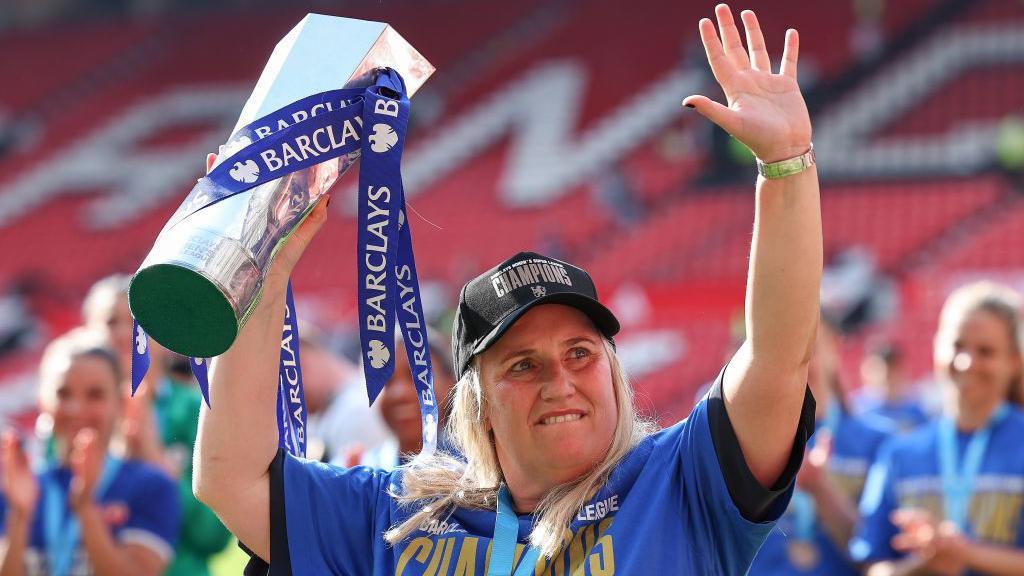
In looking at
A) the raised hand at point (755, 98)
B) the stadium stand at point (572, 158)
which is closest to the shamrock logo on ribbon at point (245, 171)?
the raised hand at point (755, 98)

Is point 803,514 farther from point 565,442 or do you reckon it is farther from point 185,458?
point 565,442

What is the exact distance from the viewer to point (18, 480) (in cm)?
466

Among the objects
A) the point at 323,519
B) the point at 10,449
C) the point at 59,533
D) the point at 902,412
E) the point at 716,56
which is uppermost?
the point at 902,412

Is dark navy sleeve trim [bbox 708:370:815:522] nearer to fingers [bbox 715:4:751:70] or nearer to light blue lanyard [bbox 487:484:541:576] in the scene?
light blue lanyard [bbox 487:484:541:576]

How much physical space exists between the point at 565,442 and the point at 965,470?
253 cm

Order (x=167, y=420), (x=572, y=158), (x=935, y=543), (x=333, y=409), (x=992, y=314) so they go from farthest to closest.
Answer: (x=572, y=158)
(x=167, y=420)
(x=333, y=409)
(x=992, y=314)
(x=935, y=543)

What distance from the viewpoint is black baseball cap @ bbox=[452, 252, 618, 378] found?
98.3 inches

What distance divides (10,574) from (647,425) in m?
2.87

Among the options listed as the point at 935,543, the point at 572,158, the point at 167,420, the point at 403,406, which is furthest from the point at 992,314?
the point at 572,158

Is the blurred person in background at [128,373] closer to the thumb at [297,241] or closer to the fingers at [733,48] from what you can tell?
the thumb at [297,241]

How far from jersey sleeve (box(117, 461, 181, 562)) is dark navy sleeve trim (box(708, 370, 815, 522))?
2.97 m

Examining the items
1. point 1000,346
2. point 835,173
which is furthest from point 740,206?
point 1000,346

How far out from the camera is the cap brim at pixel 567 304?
2.48 metres

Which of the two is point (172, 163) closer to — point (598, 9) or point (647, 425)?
point (598, 9)
